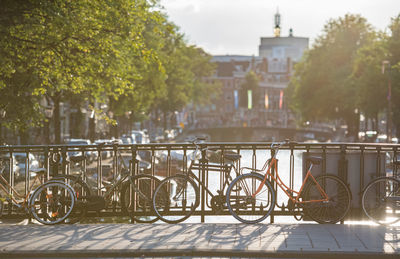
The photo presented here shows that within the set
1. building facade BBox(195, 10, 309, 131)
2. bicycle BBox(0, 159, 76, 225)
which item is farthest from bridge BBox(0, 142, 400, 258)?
building facade BBox(195, 10, 309, 131)

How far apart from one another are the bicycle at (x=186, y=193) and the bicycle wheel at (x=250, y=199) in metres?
0.19

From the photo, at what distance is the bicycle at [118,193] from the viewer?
30.6ft

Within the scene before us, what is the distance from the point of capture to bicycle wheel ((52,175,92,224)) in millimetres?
9328

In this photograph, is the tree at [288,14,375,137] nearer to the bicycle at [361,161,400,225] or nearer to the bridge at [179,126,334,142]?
the bridge at [179,126,334,142]

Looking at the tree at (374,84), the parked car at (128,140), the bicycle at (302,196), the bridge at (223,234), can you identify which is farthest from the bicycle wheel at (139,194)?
the tree at (374,84)

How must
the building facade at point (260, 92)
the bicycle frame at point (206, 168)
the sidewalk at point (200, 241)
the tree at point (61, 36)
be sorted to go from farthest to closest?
the building facade at point (260, 92) → the tree at point (61, 36) → the bicycle frame at point (206, 168) → the sidewalk at point (200, 241)

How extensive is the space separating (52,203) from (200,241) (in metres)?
2.82

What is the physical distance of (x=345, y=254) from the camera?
23.5 ft

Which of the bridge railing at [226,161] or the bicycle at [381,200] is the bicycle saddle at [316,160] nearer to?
the bridge railing at [226,161]

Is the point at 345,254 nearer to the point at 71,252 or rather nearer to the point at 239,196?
the point at 239,196

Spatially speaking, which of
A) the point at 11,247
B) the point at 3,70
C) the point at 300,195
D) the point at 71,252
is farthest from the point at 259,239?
the point at 3,70

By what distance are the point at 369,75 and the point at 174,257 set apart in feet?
133

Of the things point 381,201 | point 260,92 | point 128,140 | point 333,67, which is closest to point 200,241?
point 381,201

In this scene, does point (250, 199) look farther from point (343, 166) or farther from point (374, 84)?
point (374, 84)
